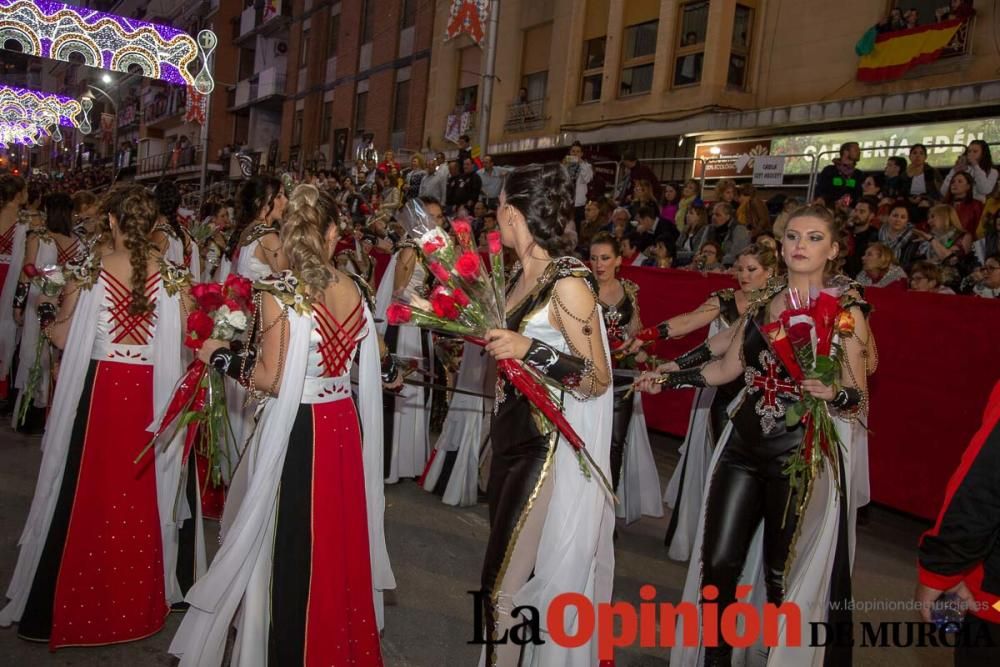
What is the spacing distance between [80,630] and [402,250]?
360cm

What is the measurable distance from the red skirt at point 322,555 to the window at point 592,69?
53.6 ft

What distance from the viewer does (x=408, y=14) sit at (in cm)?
2502

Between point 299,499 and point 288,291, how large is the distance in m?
0.80

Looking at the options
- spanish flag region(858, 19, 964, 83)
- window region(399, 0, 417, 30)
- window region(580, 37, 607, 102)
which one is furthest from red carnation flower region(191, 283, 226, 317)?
window region(399, 0, 417, 30)

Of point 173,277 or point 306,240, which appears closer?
point 306,240

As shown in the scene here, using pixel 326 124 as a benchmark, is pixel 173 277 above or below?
below

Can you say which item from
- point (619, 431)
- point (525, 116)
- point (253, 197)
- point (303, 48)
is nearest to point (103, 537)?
point (253, 197)

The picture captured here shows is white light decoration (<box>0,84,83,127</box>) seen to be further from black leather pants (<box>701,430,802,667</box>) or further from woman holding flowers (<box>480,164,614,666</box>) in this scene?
black leather pants (<box>701,430,802,667</box>)

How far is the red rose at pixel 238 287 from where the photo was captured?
3348mm

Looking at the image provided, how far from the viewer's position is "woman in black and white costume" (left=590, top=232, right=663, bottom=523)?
5.50 metres

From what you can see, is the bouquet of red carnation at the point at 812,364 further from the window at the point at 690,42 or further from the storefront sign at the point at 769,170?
the window at the point at 690,42

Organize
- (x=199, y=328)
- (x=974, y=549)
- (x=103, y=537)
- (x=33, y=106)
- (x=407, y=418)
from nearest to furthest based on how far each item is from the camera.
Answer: (x=974, y=549) → (x=199, y=328) → (x=103, y=537) → (x=407, y=418) → (x=33, y=106)

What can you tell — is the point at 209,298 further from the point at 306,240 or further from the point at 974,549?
the point at 974,549

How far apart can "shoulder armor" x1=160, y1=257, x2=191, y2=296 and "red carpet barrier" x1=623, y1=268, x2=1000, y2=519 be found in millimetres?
4641
